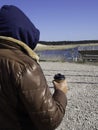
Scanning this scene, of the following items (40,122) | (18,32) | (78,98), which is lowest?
(78,98)

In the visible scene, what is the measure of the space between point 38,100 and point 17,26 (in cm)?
52

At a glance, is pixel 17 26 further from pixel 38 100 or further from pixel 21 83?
pixel 38 100

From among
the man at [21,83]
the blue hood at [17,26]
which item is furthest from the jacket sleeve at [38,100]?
the blue hood at [17,26]

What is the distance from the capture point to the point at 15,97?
2.70 meters

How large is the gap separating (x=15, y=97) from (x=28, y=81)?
0.15 metres

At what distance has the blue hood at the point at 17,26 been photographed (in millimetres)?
2775

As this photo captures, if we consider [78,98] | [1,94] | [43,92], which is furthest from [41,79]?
[78,98]

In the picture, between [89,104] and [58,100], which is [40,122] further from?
[89,104]

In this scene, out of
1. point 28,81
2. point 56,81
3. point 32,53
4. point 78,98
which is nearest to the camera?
point 28,81

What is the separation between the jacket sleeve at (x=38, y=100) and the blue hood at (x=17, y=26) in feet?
0.74

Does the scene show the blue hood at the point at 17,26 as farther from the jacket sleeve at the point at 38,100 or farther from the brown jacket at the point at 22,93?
the jacket sleeve at the point at 38,100

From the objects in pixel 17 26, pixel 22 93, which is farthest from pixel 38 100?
pixel 17 26

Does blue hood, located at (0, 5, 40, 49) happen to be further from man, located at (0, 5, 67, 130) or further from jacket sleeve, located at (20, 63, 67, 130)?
jacket sleeve, located at (20, 63, 67, 130)

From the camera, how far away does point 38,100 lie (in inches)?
Result: 105
